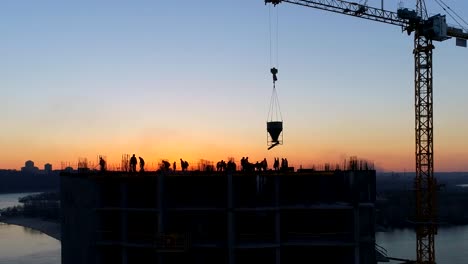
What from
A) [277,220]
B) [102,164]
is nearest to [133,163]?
[102,164]

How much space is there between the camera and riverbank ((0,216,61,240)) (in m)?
90.6

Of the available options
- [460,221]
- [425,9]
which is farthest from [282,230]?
[460,221]

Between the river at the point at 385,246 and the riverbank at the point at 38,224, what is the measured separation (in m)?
1.89

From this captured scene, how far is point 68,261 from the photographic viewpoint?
94.5 feet

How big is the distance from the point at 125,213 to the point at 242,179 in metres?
6.08

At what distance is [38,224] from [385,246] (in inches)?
2590

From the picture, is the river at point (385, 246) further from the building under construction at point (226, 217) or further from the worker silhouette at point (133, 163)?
the worker silhouette at point (133, 163)

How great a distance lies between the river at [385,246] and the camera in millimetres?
57875

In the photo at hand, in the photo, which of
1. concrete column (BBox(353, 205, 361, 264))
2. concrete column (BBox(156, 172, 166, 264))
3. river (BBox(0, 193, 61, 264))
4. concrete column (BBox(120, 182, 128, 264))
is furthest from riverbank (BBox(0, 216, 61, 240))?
concrete column (BBox(353, 205, 361, 264))

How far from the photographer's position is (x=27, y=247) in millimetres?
72938

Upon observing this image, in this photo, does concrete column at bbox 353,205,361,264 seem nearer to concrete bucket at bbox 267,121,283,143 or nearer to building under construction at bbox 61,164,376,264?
building under construction at bbox 61,164,376,264

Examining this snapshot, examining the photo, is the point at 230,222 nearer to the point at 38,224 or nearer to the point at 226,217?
the point at 226,217

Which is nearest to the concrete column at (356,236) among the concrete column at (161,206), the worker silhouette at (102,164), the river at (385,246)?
the concrete column at (161,206)

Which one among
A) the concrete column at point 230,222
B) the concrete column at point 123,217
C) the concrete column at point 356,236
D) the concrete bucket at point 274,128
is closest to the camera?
the concrete column at point 230,222
